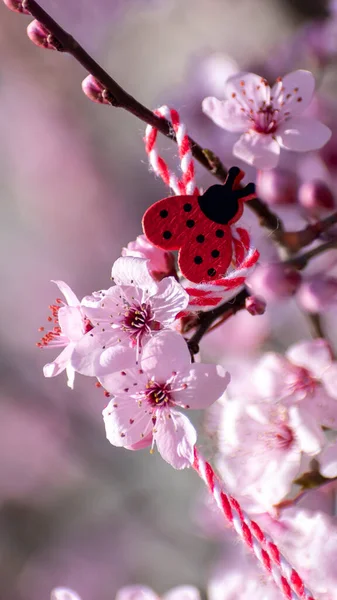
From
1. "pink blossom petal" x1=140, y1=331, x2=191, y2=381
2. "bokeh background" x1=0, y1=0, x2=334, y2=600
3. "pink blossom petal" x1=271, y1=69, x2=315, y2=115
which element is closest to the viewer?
"pink blossom petal" x1=140, y1=331, x2=191, y2=381

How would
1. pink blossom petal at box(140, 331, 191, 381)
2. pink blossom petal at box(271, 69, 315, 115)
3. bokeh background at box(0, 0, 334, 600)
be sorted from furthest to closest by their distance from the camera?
1. bokeh background at box(0, 0, 334, 600)
2. pink blossom petal at box(271, 69, 315, 115)
3. pink blossom petal at box(140, 331, 191, 381)

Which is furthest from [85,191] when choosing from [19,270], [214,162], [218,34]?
[214,162]

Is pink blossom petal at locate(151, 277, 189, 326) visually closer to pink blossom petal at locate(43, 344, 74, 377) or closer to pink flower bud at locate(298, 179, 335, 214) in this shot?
pink blossom petal at locate(43, 344, 74, 377)

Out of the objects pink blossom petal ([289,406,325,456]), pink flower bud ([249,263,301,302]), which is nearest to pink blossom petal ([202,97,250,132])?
pink flower bud ([249,263,301,302])

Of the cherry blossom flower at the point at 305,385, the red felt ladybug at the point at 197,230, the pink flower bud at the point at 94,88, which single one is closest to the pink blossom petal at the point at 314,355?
the cherry blossom flower at the point at 305,385

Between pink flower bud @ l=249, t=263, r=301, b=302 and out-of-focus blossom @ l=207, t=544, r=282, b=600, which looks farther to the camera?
out-of-focus blossom @ l=207, t=544, r=282, b=600

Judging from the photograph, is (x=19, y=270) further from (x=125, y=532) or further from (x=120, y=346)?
(x=120, y=346)

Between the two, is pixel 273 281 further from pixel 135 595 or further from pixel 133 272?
pixel 135 595

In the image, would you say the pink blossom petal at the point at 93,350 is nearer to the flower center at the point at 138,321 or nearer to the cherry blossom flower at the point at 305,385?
the flower center at the point at 138,321
